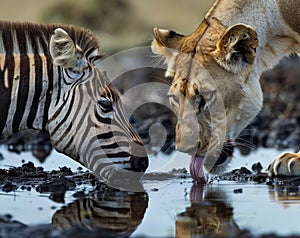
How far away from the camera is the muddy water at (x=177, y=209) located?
515 centimetres

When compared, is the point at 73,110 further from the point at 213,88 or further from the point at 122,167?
the point at 213,88

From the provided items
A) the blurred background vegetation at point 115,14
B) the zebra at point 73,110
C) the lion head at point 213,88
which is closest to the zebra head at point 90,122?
the zebra at point 73,110

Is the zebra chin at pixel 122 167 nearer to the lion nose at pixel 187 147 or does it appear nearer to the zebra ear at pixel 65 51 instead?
the lion nose at pixel 187 147

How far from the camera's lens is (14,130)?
701 cm

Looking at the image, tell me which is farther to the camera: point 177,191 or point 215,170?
point 215,170

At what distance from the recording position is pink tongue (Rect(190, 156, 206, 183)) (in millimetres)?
7008

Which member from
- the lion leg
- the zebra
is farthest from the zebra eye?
the lion leg

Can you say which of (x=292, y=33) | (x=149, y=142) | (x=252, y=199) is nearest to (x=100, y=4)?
(x=149, y=142)

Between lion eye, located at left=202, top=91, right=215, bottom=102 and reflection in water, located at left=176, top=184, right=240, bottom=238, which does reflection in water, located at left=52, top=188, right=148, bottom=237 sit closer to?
reflection in water, located at left=176, top=184, right=240, bottom=238

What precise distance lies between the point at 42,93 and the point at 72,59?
405 millimetres

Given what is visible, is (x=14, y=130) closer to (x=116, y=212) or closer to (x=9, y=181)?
(x=9, y=181)

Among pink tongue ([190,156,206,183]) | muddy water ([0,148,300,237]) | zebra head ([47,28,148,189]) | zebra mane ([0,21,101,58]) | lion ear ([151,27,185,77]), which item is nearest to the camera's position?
muddy water ([0,148,300,237])

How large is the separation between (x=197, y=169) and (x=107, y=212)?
60.1 inches

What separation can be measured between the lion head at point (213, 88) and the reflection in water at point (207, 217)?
1.75 feet
